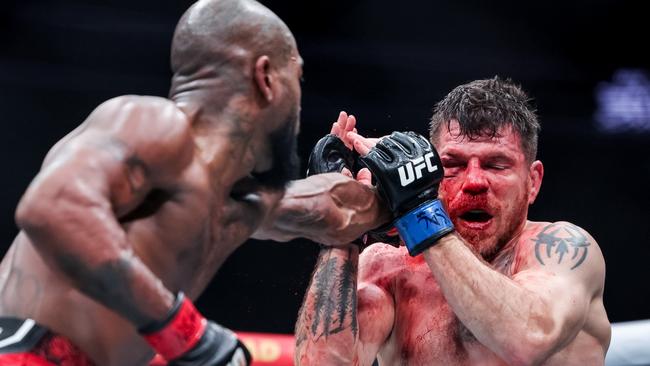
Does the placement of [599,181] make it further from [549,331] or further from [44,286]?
[44,286]

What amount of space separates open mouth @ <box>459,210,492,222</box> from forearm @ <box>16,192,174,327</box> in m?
1.18

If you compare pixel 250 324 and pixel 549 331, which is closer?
pixel 549 331

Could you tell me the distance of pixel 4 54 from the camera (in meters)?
4.35

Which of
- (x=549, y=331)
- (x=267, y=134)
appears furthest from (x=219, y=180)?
(x=549, y=331)

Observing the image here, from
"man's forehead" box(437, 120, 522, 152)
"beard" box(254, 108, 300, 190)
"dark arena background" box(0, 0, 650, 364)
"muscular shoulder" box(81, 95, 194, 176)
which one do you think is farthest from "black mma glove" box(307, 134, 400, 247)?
"dark arena background" box(0, 0, 650, 364)

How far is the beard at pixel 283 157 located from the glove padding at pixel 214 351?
381mm

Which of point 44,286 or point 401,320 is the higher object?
point 44,286

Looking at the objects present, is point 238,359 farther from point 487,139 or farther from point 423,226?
point 487,139

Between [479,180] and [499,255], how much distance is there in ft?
0.72

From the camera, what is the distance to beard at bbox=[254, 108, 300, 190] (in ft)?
5.24

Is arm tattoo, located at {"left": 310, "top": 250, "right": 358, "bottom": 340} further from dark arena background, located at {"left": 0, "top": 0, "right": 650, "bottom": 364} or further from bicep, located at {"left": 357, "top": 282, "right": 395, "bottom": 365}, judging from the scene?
dark arena background, located at {"left": 0, "top": 0, "right": 650, "bottom": 364}

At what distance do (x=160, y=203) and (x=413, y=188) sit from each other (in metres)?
0.81

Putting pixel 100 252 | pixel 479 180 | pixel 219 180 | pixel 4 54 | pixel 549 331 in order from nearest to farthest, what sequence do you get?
pixel 100 252 < pixel 219 180 < pixel 549 331 < pixel 479 180 < pixel 4 54

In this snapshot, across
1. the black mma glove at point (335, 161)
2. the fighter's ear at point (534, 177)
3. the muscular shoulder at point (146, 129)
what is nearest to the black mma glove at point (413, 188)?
the black mma glove at point (335, 161)
